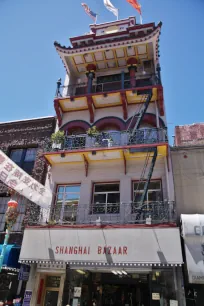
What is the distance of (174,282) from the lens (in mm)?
10445

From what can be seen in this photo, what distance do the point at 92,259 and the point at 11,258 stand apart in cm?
404

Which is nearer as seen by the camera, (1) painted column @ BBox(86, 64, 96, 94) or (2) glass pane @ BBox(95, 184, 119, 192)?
(2) glass pane @ BBox(95, 184, 119, 192)

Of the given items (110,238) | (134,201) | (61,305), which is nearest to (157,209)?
(134,201)

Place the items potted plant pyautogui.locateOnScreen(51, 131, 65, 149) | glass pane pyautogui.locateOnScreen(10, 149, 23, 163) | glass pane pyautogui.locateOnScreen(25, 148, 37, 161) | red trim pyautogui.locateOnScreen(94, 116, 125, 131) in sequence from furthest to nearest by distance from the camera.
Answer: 1. glass pane pyautogui.locateOnScreen(10, 149, 23, 163)
2. glass pane pyautogui.locateOnScreen(25, 148, 37, 161)
3. red trim pyautogui.locateOnScreen(94, 116, 125, 131)
4. potted plant pyautogui.locateOnScreen(51, 131, 65, 149)

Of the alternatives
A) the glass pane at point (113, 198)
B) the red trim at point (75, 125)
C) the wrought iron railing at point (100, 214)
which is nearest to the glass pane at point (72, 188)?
the wrought iron railing at point (100, 214)

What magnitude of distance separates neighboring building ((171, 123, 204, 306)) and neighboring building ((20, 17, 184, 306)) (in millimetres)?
598

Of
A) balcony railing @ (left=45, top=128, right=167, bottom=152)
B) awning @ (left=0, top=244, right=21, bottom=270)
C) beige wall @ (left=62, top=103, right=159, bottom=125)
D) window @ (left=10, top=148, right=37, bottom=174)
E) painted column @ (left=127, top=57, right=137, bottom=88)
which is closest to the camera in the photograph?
awning @ (left=0, top=244, right=21, bottom=270)

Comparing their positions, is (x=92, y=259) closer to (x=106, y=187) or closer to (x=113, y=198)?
(x=113, y=198)

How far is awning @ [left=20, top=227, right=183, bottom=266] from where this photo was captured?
1018 cm

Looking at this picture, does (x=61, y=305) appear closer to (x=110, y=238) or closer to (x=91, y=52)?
(x=110, y=238)

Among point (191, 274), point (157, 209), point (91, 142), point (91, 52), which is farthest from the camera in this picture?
point (91, 52)

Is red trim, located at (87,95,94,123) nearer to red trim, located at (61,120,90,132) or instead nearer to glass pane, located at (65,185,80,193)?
red trim, located at (61,120,90,132)

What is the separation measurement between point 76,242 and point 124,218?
255 cm

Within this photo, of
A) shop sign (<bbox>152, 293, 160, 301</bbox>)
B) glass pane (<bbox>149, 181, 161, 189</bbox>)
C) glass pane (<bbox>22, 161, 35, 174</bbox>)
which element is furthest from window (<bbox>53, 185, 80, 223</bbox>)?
shop sign (<bbox>152, 293, 160, 301</bbox>)
